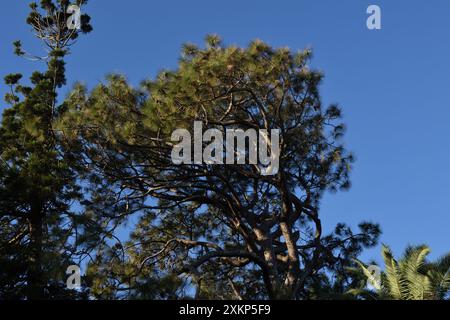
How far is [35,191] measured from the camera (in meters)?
14.0

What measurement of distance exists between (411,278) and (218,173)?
4209 millimetres

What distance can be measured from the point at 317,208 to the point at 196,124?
3.50m

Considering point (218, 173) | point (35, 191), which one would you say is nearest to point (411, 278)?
point (218, 173)

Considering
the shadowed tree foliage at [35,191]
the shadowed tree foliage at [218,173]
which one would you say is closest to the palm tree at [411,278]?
the shadowed tree foliage at [218,173]

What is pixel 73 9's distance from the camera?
17922 millimetres

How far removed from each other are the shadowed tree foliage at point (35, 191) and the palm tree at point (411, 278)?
487cm

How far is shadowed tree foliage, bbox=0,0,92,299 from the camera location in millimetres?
12211

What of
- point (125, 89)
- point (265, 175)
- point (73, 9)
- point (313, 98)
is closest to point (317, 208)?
point (265, 175)

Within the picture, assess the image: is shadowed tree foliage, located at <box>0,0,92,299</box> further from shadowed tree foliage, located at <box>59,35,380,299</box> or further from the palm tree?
the palm tree

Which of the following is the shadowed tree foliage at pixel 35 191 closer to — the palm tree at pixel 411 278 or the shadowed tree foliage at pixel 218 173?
the shadowed tree foliage at pixel 218 173

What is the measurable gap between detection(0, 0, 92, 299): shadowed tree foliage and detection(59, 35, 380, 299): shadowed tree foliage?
0.91m

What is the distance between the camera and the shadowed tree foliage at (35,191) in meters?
12.2

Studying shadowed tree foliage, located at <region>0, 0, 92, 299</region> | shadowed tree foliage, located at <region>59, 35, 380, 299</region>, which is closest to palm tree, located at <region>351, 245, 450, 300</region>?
shadowed tree foliage, located at <region>59, 35, 380, 299</region>
